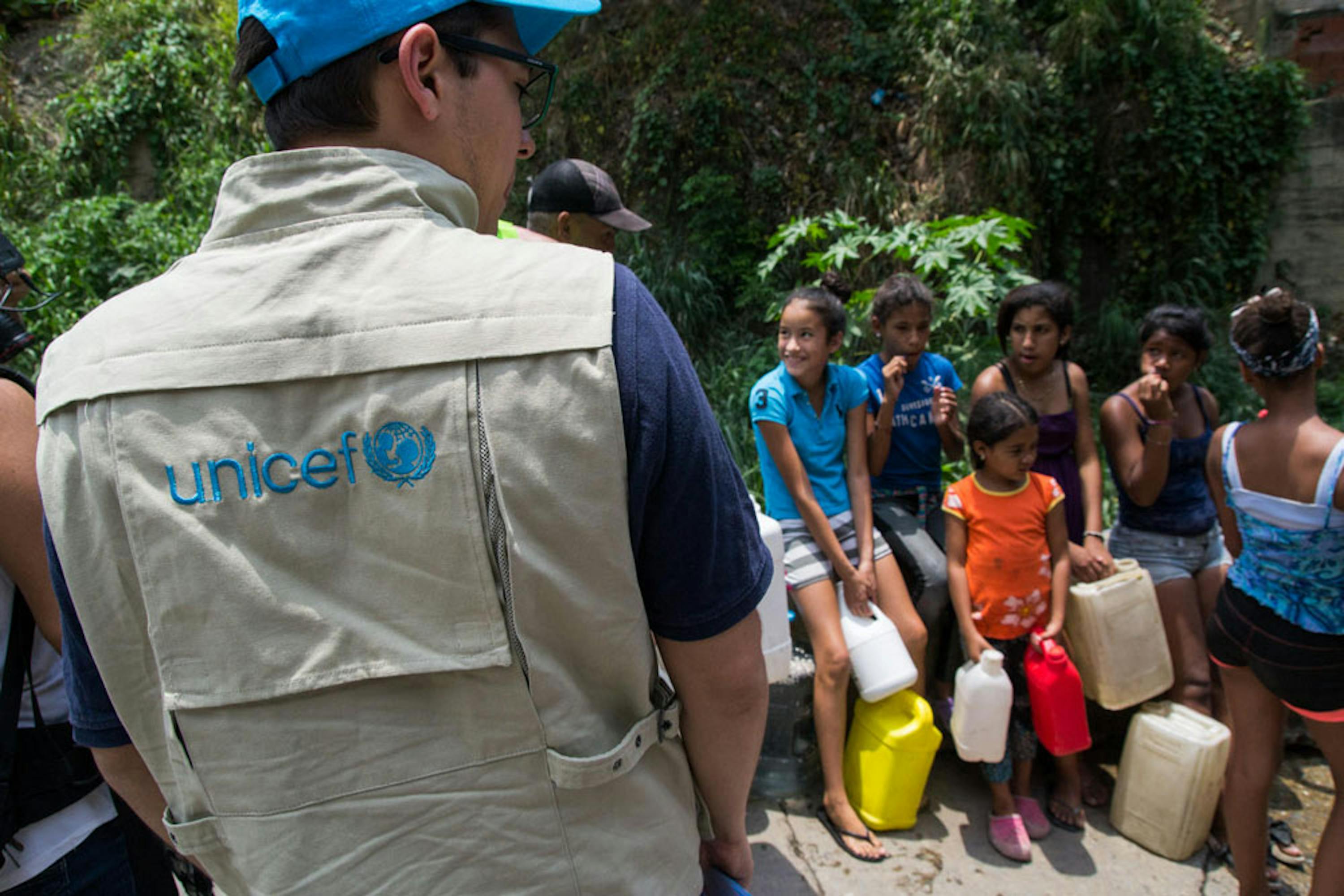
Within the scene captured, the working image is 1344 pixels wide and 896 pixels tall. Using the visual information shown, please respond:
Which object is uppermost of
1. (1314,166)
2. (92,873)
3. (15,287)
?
(1314,166)

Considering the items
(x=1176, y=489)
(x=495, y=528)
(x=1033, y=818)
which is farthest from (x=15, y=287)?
(x=1176, y=489)

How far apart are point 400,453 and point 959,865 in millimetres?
2882

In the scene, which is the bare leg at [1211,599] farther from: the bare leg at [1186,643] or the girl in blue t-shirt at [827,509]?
the girl in blue t-shirt at [827,509]

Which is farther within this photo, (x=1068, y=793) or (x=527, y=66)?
(x=1068, y=793)

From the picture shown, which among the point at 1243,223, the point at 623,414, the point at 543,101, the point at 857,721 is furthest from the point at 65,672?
the point at 1243,223

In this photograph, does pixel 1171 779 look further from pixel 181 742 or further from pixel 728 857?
pixel 181 742

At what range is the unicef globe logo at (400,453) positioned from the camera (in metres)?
0.84

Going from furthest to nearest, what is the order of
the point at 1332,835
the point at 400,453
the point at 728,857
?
the point at 1332,835 → the point at 728,857 → the point at 400,453

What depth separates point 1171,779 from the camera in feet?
9.64

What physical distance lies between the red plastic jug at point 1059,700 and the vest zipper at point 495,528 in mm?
2597

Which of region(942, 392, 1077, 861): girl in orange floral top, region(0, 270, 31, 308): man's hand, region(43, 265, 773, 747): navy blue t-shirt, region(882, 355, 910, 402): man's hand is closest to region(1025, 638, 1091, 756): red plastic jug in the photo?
region(942, 392, 1077, 861): girl in orange floral top

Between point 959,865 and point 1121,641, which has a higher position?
point 1121,641

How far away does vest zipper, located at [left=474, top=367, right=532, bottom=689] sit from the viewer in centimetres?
84

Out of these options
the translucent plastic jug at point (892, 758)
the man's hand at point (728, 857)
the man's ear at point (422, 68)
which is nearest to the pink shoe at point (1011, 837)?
the translucent plastic jug at point (892, 758)
